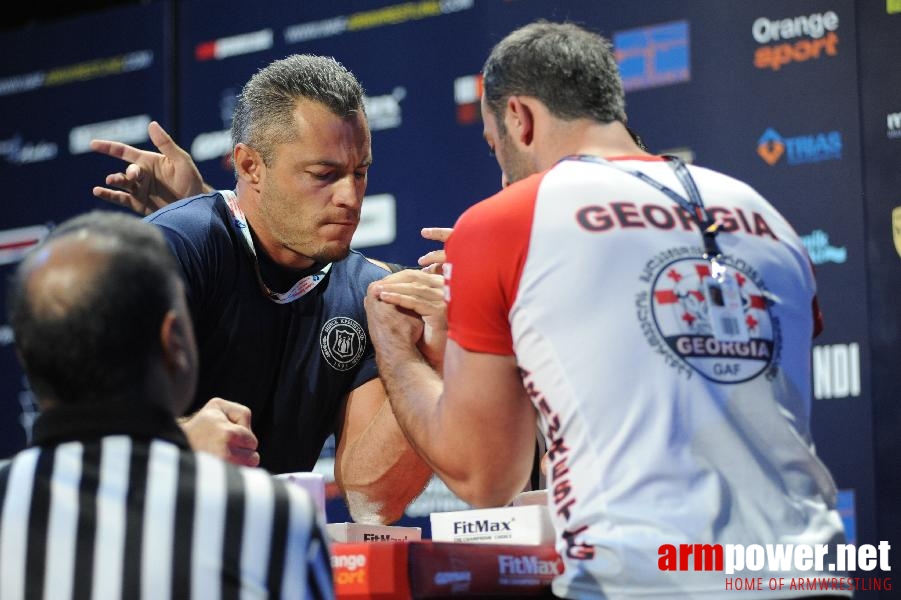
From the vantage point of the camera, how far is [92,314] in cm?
135

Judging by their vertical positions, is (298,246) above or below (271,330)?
above

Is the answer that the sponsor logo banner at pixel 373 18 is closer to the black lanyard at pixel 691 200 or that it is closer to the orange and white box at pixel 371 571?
the black lanyard at pixel 691 200

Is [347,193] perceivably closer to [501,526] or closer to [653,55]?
[501,526]

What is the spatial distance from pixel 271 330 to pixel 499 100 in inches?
34.1

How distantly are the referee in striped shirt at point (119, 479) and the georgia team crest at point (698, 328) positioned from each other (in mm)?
607

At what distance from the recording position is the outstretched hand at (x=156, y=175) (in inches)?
114

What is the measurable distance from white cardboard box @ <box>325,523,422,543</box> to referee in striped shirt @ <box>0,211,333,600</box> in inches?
20.3

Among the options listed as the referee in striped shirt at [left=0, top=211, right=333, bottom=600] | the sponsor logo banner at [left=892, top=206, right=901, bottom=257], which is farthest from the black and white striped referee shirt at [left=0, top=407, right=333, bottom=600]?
the sponsor logo banner at [left=892, top=206, right=901, bottom=257]

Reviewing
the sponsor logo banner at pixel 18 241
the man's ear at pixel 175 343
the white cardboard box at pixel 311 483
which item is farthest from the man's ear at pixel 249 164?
the sponsor logo banner at pixel 18 241

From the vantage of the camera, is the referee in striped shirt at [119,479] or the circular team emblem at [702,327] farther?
the circular team emblem at [702,327]

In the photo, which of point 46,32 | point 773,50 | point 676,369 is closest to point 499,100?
point 676,369

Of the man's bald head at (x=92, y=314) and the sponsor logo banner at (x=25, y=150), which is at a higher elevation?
the sponsor logo banner at (x=25, y=150)

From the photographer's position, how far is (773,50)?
12.2 ft

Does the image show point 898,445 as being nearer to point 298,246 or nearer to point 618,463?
point 298,246
